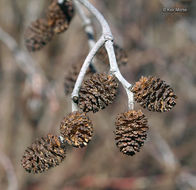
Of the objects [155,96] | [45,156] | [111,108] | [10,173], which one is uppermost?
[111,108]

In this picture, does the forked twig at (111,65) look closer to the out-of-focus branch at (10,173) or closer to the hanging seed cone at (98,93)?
the hanging seed cone at (98,93)

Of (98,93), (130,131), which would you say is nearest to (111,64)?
(98,93)

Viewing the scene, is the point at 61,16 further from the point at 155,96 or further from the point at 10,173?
the point at 10,173

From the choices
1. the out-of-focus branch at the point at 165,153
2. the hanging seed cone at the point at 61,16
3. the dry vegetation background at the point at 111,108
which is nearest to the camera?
the hanging seed cone at the point at 61,16

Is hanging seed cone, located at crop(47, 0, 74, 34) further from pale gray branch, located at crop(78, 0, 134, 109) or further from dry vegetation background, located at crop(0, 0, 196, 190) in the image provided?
dry vegetation background, located at crop(0, 0, 196, 190)

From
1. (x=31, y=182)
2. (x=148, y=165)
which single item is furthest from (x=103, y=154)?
(x=31, y=182)

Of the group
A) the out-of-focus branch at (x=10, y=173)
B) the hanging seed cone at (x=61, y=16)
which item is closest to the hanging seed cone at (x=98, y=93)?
the hanging seed cone at (x=61, y=16)

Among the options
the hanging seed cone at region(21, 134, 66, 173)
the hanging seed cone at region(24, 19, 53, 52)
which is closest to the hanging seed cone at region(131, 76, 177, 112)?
the hanging seed cone at region(21, 134, 66, 173)
